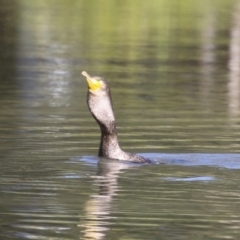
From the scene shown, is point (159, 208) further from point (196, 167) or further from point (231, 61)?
point (231, 61)

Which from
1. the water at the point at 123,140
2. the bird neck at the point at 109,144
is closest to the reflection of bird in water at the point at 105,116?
the bird neck at the point at 109,144

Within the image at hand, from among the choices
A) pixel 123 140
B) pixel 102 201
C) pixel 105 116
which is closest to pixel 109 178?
pixel 105 116

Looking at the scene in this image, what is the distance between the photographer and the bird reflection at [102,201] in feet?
26.8

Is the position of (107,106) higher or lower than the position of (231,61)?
higher

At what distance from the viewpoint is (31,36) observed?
30.7 meters

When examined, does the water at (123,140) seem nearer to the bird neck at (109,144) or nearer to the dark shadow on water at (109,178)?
the dark shadow on water at (109,178)

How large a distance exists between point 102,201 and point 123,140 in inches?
139

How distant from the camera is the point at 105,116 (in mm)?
10898

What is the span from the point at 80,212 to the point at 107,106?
2119 millimetres

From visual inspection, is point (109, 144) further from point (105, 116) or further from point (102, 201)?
point (102, 201)

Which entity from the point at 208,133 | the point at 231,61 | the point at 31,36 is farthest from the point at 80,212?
the point at 31,36

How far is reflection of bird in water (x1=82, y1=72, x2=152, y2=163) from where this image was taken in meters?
10.5

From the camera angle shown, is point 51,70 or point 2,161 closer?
point 2,161

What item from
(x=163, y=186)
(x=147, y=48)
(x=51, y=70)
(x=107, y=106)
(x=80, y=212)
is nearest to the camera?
(x=80, y=212)
